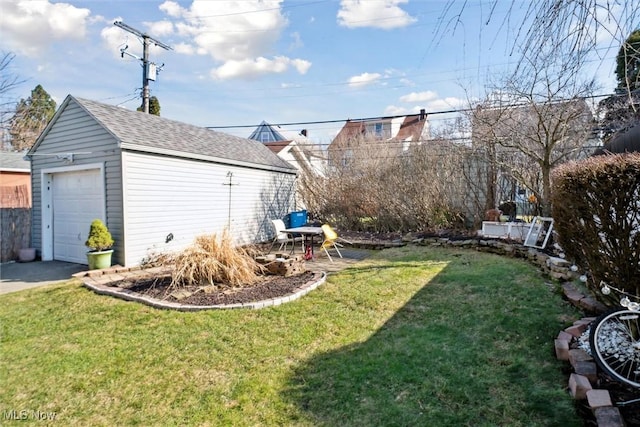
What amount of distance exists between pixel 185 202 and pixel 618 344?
820cm

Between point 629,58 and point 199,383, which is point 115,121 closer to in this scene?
point 199,383

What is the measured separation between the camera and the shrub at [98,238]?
21.5 feet

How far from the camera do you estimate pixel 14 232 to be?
870 cm

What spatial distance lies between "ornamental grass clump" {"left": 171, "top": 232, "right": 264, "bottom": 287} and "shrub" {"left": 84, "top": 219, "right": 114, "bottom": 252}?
81.5 inches

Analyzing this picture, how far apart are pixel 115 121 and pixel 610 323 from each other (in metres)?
8.95

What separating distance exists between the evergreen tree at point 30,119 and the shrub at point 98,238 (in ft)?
48.5

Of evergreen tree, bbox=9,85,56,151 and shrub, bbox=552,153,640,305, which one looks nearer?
shrub, bbox=552,153,640,305

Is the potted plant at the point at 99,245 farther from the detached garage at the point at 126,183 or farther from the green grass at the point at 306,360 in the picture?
the green grass at the point at 306,360

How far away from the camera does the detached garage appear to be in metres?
7.17

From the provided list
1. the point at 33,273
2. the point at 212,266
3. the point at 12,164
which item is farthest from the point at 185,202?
the point at 12,164

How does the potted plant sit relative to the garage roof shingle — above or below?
below

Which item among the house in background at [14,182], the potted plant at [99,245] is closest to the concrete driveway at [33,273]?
the potted plant at [99,245]

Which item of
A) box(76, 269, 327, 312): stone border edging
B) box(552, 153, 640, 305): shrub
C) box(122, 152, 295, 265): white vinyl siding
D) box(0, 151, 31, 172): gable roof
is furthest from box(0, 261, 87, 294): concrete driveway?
box(552, 153, 640, 305): shrub

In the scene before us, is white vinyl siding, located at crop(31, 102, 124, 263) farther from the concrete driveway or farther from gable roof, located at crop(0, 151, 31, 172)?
gable roof, located at crop(0, 151, 31, 172)
